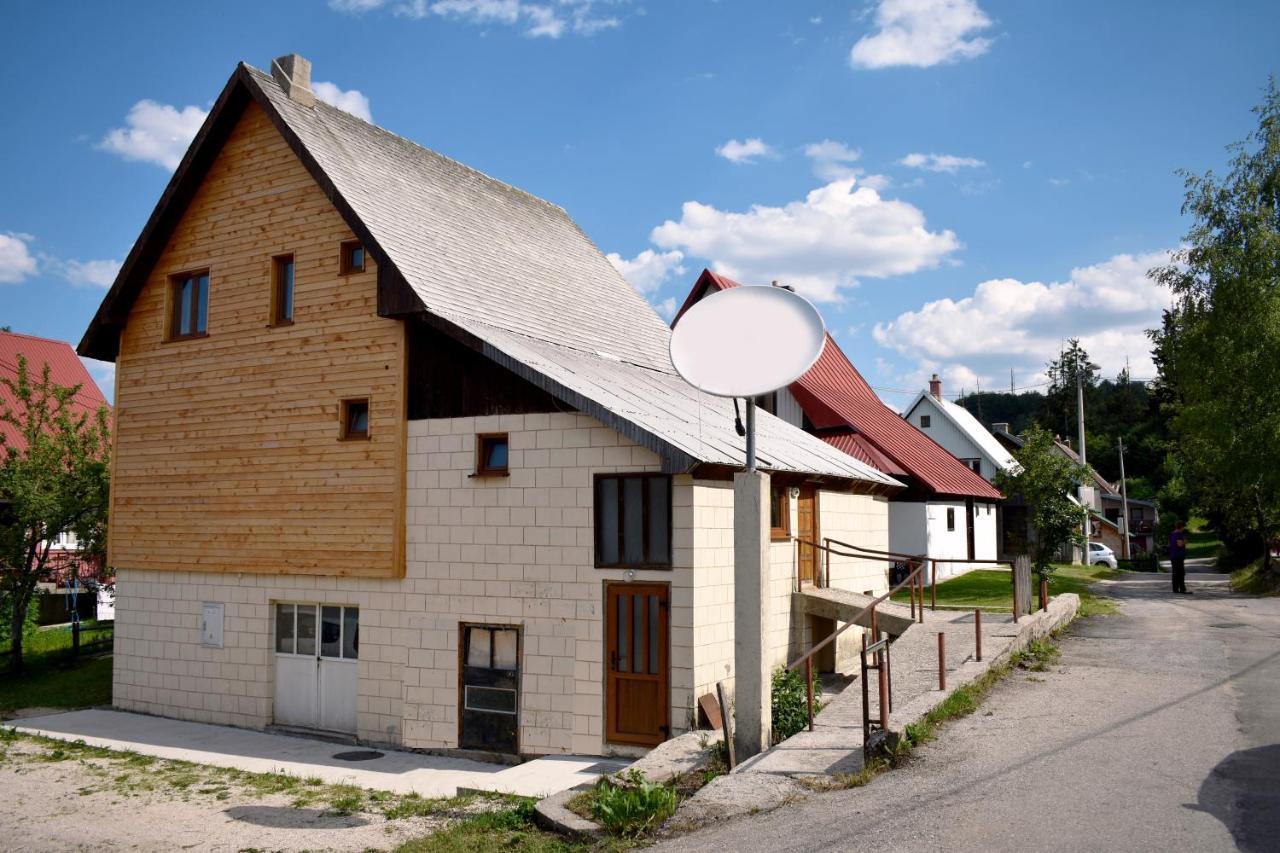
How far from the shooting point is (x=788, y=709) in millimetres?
11875

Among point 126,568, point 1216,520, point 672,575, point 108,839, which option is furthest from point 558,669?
point 1216,520

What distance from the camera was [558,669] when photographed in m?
13.4

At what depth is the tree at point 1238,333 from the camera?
27.0 m

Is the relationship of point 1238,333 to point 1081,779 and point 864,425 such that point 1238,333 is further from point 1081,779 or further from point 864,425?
point 1081,779

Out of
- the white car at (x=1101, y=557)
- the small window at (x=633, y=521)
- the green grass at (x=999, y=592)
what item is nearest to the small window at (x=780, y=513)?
the small window at (x=633, y=521)

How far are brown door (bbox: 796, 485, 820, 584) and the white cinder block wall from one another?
633 millimetres

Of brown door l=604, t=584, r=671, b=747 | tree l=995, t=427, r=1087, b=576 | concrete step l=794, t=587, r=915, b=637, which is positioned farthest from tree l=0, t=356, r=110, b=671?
tree l=995, t=427, r=1087, b=576

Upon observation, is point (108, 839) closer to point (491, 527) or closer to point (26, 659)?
point (491, 527)

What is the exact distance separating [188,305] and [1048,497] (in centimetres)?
2495

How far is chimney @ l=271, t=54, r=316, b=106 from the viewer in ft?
60.3

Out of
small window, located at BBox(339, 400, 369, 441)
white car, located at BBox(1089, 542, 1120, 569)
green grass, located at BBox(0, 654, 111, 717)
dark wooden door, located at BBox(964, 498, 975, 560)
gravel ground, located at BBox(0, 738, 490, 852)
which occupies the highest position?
small window, located at BBox(339, 400, 369, 441)

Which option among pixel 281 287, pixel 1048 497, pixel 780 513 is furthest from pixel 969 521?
pixel 281 287

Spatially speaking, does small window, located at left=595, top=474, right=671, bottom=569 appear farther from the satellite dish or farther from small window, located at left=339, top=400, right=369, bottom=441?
small window, located at left=339, top=400, right=369, bottom=441

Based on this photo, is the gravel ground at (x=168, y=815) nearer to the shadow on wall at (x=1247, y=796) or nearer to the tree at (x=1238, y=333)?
the shadow on wall at (x=1247, y=796)
